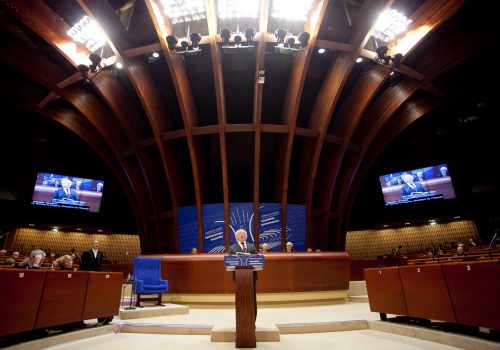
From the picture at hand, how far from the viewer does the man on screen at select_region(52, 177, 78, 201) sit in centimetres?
1445

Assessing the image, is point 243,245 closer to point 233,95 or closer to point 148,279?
point 148,279

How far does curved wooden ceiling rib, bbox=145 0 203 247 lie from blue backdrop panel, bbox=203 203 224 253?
0.23 m

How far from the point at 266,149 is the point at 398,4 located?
22.6ft

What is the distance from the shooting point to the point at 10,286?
2.90 m

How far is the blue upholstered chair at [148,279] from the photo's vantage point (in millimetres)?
5953

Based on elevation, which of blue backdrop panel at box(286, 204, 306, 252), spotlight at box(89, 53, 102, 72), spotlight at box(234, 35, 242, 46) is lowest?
blue backdrop panel at box(286, 204, 306, 252)

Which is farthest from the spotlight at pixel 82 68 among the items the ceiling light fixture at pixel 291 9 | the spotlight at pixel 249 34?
the ceiling light fixture at pixel 291 9

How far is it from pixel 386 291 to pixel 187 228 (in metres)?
8.27

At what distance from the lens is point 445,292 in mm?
3307

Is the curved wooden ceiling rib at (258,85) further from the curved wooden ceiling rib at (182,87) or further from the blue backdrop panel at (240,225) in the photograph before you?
the curved wooden ceiling rib at (182,87)

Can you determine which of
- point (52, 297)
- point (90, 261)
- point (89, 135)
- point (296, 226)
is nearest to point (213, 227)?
point (296, 226)

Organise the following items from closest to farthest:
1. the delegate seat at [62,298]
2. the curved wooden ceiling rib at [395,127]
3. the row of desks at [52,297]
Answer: the row of desks at [52,297] → the delegate seat at [62,298] → the curved wooden ceiling rib at [395,127]

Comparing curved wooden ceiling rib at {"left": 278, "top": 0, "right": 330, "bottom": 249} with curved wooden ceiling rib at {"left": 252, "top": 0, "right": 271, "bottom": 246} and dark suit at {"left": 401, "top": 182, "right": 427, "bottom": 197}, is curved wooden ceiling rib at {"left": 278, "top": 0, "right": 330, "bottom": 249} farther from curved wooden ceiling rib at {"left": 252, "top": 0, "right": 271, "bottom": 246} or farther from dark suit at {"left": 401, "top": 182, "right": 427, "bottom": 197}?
dark suit at {"left": 401, "top": 182, "right": 427, "bottom": 197}

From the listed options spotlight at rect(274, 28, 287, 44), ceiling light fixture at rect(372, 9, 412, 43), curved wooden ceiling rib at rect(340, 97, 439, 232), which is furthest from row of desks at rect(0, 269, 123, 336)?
curved wooden ceiling rib at rect(340, 97, 439, 232)
